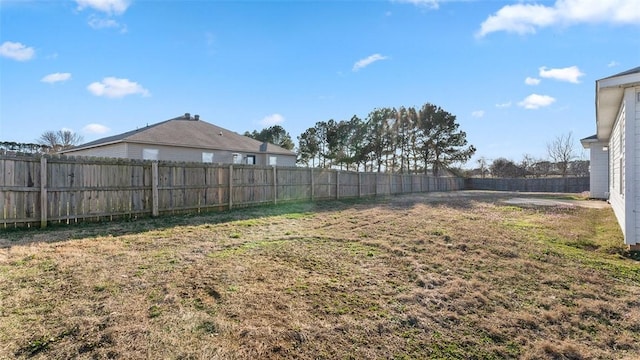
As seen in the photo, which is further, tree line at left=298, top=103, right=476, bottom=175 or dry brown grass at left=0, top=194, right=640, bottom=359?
tree line at left=298, top=103, right=476, bottom=175

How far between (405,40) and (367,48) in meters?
2.68

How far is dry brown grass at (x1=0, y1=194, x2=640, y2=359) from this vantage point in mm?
2420

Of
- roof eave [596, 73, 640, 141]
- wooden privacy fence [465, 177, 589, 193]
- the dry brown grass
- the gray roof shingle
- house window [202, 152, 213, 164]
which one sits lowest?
the dry brown grass

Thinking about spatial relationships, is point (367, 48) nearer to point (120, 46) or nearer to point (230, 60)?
point (230, 60)

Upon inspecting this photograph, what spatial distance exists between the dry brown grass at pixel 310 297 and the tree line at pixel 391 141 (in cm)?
2884

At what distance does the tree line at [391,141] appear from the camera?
33.9 m

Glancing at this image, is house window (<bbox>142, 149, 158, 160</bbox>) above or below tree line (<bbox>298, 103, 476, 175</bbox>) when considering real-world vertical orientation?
below

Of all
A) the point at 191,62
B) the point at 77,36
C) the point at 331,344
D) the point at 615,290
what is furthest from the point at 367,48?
the point at 331,344

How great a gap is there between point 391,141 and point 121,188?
1179 inches

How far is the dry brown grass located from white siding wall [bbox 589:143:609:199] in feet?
44.0

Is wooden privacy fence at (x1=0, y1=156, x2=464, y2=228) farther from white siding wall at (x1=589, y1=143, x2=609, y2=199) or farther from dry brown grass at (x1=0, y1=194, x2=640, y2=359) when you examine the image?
white siding wall at (x1=589, y1=143, x2=609, y2=199)

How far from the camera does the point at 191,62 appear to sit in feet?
44.2

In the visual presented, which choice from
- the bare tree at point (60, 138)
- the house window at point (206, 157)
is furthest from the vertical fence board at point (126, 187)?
the bare tree at point (60, 138)

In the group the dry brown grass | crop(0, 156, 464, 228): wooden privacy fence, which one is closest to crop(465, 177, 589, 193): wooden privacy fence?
the dry brown grass
